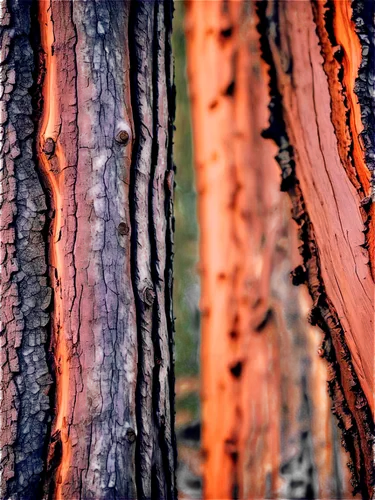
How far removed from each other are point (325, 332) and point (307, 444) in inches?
77.3

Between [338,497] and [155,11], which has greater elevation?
[155,11]

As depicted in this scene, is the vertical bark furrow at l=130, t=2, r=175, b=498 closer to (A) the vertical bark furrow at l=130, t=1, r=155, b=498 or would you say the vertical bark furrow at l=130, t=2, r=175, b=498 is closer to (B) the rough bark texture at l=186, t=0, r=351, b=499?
(A) the vertical bark furrow at l=130, t=1, r=155, b=498

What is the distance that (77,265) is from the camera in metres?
1.25

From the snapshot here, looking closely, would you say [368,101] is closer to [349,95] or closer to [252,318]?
[349,95]

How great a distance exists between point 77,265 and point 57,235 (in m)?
0.08

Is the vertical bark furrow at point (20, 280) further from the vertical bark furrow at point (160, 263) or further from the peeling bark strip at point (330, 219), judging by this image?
the peeling bark strip at point (330, 219)

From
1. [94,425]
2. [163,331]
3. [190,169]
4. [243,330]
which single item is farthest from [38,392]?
[190,169]

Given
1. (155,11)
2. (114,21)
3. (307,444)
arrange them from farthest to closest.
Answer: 1. (307,444)
2. (155,11)
3. (114,21)

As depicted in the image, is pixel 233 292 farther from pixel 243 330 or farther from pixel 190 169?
pixel 190 169

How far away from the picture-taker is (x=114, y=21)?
1.33 metres

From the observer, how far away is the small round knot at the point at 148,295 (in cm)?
130

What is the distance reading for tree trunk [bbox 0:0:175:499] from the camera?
123cm

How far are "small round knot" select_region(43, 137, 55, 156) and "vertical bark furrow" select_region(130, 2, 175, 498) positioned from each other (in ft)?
0.60

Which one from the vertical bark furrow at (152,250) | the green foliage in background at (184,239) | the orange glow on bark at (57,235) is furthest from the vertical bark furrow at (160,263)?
the green foliage in background at (184,239)
